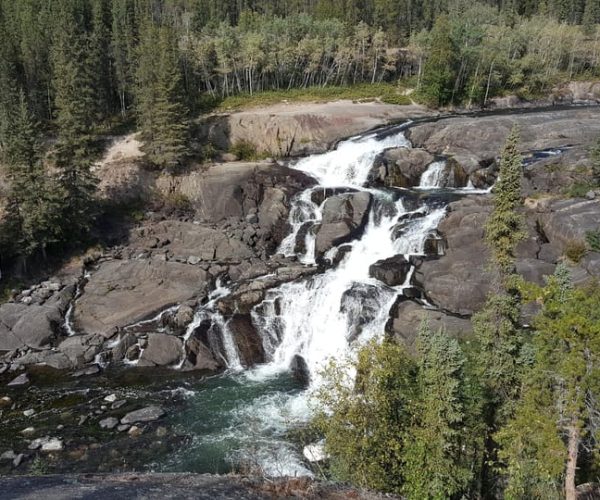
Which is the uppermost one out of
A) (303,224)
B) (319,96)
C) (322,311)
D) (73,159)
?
(319,96)

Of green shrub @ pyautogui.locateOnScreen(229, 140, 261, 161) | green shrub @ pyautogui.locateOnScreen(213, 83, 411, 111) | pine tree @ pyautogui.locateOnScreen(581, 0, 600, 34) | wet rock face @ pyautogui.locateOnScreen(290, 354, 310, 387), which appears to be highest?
pine tree @ pyautogui.locateOnScreen(581, 0, 600, 34)

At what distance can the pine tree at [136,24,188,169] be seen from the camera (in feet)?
172

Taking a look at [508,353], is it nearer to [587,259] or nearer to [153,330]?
[587,259]

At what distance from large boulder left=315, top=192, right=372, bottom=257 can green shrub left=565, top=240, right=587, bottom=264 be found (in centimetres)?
1587

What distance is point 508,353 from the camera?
72.0 feet

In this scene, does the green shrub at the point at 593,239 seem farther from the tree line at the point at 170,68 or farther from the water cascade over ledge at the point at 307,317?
the tree line at the point at 170,68

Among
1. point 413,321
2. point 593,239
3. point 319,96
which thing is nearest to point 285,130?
point 319,96

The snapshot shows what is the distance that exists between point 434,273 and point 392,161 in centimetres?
1865

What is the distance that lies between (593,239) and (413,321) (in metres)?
14.0

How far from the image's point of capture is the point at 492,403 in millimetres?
21422

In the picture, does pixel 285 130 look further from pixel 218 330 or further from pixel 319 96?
pixel 218 330

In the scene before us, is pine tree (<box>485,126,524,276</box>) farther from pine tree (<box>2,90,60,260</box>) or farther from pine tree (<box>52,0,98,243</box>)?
pine tree (<box>52,0,98,243</box>)

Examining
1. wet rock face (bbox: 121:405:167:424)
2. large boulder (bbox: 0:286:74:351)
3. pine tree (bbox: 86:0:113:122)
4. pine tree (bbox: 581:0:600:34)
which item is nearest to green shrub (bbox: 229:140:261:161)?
pine tree (bbox: 86:0:113:122)

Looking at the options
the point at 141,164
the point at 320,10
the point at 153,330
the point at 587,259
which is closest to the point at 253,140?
the point at 141,164
